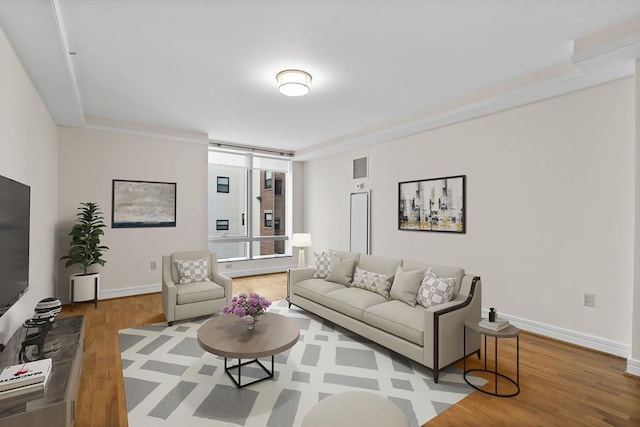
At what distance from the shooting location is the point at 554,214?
3.53 meters

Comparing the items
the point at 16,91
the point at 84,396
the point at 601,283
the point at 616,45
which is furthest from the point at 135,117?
the point at 601,283

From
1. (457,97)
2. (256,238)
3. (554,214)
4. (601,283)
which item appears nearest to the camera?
(601,283)

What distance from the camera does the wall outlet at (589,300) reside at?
3.25 meters

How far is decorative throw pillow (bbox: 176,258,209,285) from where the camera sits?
14.0 feet

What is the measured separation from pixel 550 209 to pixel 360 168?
10.7ft

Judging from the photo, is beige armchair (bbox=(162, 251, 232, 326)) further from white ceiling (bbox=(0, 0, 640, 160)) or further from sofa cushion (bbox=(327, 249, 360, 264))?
white ceiling (bbox=(0, 0, 640, 160))

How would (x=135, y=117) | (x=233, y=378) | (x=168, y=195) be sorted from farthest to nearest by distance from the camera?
(x=168, y=195) → (x=135, y=117) → (x=233, y=378)

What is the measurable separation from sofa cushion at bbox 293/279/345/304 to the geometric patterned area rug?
1.81 ft

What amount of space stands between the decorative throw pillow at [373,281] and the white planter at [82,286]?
3.77 m

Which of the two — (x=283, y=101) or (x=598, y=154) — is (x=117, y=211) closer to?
(x=283, y=101)

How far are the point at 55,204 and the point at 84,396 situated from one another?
3376 millimetres

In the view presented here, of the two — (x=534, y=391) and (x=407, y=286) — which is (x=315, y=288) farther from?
(x=534, y=391)

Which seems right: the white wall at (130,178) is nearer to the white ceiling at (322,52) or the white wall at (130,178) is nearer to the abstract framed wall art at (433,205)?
the white ceiling at (322,52)

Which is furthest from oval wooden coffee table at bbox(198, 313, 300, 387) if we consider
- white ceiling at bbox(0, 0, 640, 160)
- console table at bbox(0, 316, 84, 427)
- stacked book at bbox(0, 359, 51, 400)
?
white ceiling at bbox(0, 0, 640, 160)
